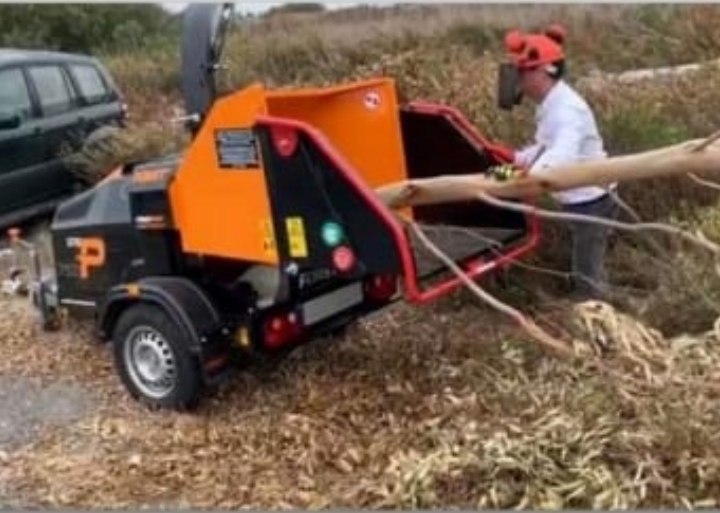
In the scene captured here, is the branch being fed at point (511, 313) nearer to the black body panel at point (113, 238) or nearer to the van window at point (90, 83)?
the black body panel at point (113, 238)

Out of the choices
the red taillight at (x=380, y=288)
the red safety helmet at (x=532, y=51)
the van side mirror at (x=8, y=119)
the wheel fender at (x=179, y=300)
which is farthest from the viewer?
the van side mirror at (x=8, y=119)

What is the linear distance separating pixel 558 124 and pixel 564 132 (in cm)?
6

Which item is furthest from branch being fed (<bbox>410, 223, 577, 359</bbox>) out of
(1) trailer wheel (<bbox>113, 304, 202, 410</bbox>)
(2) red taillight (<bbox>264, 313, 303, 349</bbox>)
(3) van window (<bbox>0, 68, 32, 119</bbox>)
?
(3) van window (<bbox>0, 68, 32, 119</bbox>)

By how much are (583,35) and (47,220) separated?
6640 millimetres

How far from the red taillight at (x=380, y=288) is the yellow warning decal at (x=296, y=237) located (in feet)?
2.84

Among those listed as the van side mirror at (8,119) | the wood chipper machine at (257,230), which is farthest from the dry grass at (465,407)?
the van side mirror at (8,119)

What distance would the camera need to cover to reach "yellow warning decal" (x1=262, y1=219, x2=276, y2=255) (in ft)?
15.0

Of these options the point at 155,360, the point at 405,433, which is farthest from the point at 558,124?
the point at 155,360

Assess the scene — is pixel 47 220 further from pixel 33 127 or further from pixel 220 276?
pixel 220 276

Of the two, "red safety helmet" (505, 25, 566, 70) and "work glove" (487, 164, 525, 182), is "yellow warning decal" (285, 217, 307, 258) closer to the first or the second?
"work glove" (487, 164, 525, 182)

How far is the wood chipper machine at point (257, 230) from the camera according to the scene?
175 inches

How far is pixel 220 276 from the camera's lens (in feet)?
17.1

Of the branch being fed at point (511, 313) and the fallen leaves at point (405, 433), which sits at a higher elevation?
the branch being fed at point (511, 313)

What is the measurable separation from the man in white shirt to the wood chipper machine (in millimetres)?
291
